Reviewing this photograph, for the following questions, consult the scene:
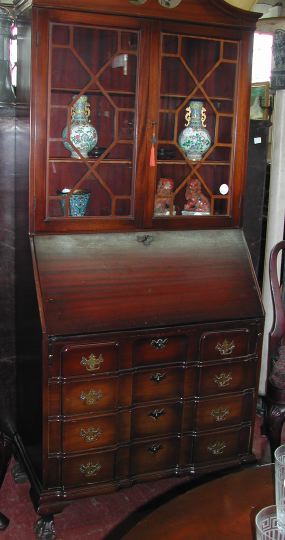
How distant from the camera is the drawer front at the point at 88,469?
7.61 ft

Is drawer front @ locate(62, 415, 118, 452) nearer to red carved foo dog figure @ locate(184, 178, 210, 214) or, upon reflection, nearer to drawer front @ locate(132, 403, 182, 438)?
drawer front @ locate(132, 403, 182, 438)

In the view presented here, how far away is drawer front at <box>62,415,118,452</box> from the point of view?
7.48 ft

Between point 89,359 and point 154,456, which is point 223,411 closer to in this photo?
point 154,456

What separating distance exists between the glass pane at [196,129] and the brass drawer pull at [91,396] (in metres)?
0.72

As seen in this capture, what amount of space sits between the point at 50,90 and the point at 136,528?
154 centimetres

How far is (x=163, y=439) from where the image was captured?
8.11ft

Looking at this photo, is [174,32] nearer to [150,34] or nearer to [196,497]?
[150,34]

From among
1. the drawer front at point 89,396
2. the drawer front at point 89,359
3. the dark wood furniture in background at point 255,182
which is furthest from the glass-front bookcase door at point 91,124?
the dark wood furniture in background at point 255,182

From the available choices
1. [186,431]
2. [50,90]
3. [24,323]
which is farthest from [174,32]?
[186,431]

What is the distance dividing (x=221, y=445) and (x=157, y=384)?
429 millimetres

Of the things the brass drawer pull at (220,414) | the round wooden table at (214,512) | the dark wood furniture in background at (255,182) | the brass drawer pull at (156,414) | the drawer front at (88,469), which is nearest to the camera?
the round wooden table at (214,512)

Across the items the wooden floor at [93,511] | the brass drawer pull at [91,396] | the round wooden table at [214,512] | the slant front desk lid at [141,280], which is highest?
the slant front desk lid at [141,280]

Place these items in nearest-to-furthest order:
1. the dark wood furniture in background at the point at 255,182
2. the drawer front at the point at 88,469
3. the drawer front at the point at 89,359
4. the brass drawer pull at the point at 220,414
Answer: the drawer front at the point at 89,359, the drawer front at the point at 88,469, the brass drawer pull at the point at 220,414, the dark wood furniture in background at the point at 255,182

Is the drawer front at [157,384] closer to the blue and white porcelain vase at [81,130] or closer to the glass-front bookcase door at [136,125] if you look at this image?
the glass-front bookcase door at [136,125]
